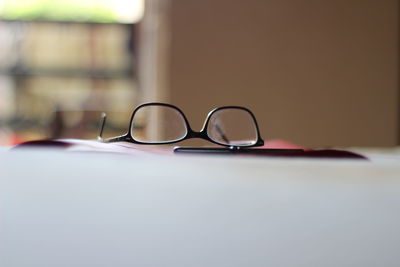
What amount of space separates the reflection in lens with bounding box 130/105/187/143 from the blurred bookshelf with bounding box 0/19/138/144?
234 centimetres

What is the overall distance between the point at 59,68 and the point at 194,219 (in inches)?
111

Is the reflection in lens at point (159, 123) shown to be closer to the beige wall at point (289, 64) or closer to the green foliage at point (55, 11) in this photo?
the beige wall at point (289, 64)

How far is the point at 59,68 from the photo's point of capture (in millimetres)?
2857

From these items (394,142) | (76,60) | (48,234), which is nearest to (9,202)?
(48,234)

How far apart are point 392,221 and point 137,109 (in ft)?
0.96

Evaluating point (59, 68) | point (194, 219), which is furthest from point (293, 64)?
point (194, 219)

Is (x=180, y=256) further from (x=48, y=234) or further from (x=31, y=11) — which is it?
(x=31, y=11)

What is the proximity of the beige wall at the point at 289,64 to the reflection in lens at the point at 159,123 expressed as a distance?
1585 mm

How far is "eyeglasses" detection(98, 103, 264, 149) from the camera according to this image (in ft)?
1.42

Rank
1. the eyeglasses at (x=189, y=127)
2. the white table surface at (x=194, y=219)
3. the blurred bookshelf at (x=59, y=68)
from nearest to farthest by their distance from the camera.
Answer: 1. the white table surface at (x=194, y=219)
2. the eyeglasses at (x=189, y=127)
3. the blurred bookshelf at (x=59, y=68)

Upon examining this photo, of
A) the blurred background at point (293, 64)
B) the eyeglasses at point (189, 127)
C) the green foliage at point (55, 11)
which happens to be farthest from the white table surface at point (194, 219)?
the green foliage at point (55, 11)

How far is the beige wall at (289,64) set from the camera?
209cm

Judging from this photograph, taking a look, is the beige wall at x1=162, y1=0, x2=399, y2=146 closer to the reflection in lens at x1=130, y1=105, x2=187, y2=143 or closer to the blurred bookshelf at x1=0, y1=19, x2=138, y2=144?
the blurred bookshelf at x1=0, y1=19, x2=138, y2=144

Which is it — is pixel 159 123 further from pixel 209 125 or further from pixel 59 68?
pixel 59 68
